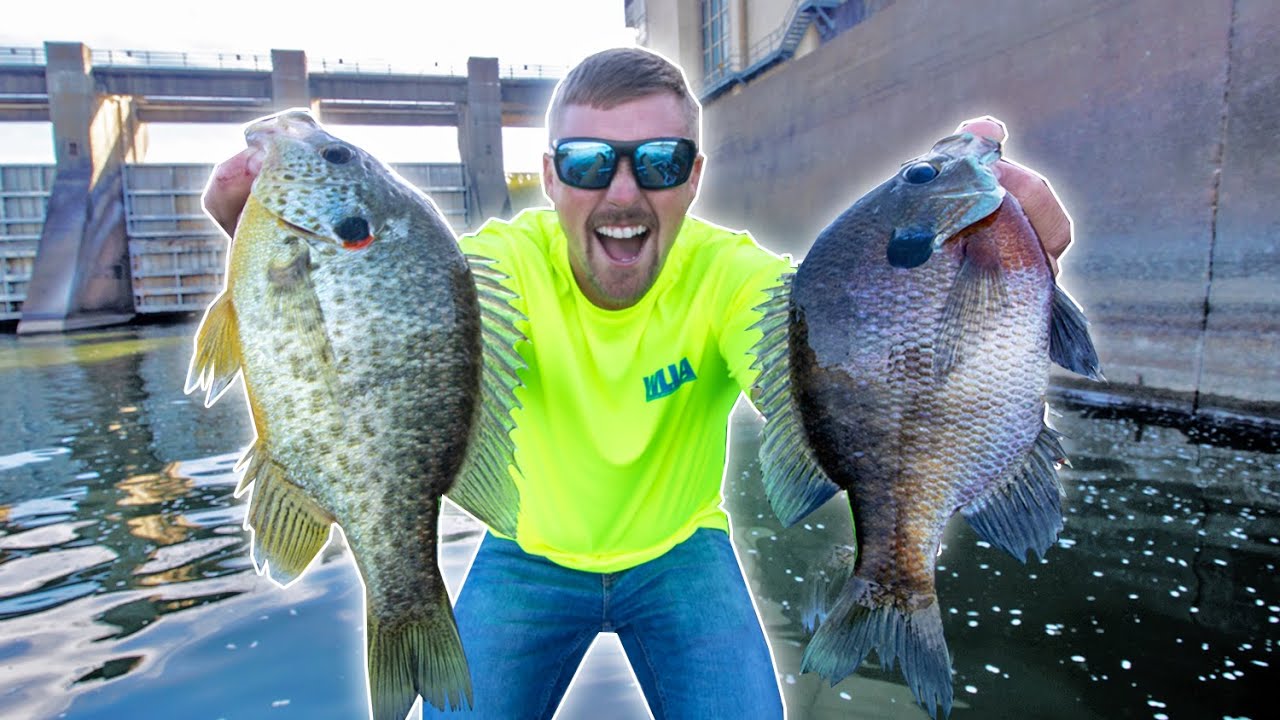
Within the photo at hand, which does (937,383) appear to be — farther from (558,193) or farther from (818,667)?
(558,193)

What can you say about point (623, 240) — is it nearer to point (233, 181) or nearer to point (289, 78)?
point (233, 181)

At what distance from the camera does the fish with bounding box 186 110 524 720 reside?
175cm

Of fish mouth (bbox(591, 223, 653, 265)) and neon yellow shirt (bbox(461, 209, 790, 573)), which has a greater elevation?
fish mouth (bbox(591, 223, 653, 265))

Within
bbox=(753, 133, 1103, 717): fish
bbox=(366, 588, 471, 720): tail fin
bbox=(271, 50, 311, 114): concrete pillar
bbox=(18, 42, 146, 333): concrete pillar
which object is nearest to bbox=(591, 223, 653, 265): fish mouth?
bbox=(753, 133, 1103, 717): fish

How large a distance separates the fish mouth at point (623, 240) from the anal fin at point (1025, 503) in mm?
1158

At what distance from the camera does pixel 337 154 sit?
185 cm

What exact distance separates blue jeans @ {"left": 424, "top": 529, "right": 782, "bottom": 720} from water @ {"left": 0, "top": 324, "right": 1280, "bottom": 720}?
0.51 m

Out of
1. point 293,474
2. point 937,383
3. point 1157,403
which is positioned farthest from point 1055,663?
point 1157,403

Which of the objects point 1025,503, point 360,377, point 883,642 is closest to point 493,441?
point 360,377

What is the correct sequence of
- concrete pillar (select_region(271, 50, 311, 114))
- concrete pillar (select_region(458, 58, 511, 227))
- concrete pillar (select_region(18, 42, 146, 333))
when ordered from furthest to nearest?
concrete pillar (select_region(458, 58, 511, 227)), concrete pillar (select_region(271, 50, 311, 114)), concrete pillar (select_region(18, 42, 146, 333))

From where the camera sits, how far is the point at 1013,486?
6.11 ft

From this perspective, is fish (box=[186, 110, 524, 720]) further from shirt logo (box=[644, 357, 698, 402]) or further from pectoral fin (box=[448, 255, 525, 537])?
shirt logo (box=[644, 357, 698, 402])

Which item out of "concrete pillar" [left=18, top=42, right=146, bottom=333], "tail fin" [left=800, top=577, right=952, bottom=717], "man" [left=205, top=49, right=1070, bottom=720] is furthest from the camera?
"concrete pillar" [left=18, top=42, right=146, bottom=333]

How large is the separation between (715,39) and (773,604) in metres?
24.6
